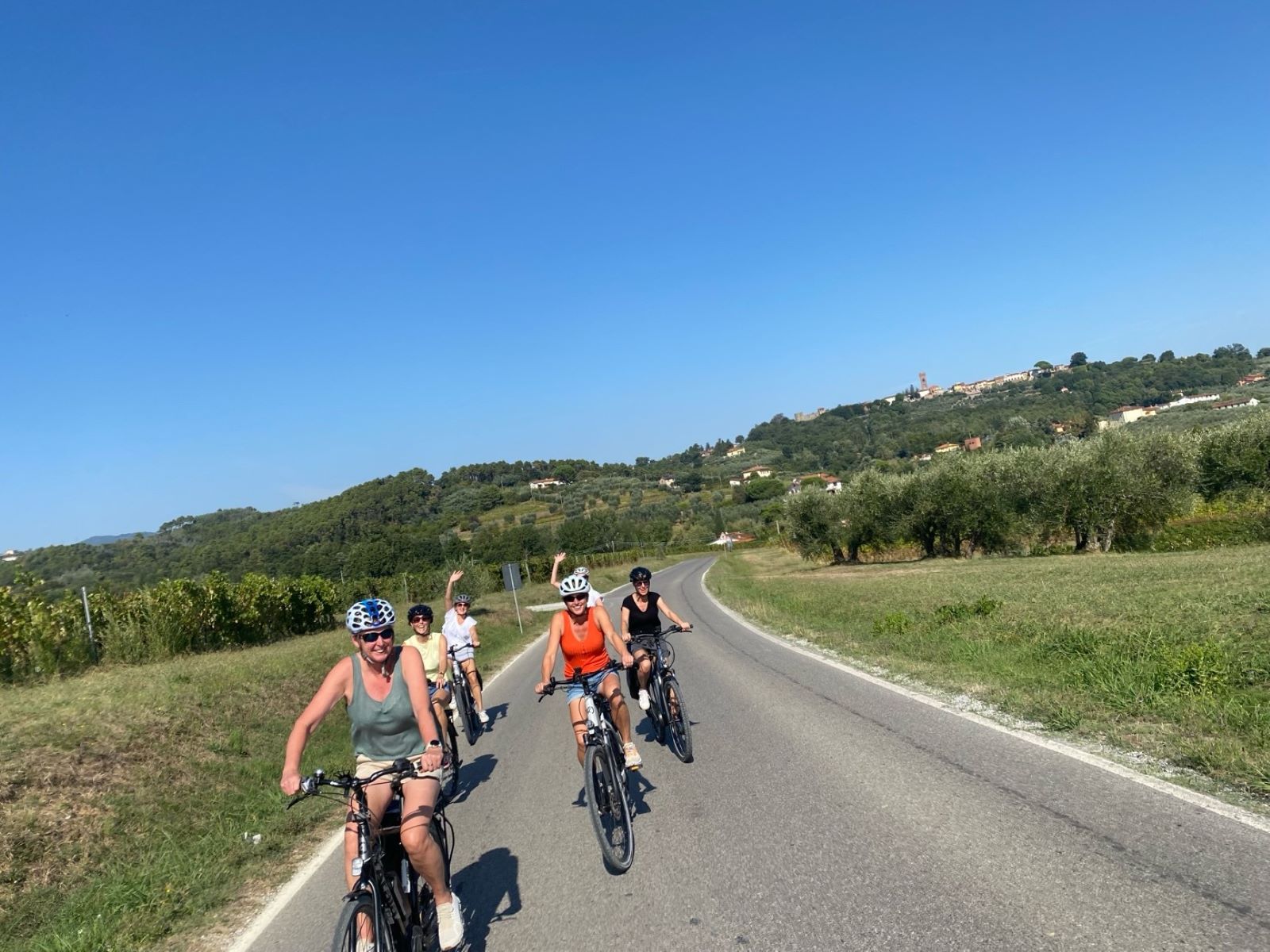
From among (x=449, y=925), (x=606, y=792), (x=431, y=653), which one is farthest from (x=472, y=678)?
(x=449, y=925)

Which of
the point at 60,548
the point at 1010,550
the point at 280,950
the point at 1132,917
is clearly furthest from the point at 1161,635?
the point at 60,548

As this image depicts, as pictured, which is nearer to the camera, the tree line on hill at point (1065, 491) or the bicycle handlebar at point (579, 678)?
the bicycle handlebar at point (579, 678)

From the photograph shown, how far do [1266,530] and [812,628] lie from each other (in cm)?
2624

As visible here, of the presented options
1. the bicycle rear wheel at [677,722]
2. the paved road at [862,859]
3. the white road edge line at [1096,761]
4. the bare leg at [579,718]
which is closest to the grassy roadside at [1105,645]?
the white road edge line at [1096,761]

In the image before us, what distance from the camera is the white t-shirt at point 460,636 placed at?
11000 millimetres

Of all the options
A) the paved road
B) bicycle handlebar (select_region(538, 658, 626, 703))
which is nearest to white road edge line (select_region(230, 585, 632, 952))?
the paved road

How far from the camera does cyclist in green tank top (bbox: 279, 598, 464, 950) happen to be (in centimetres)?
396

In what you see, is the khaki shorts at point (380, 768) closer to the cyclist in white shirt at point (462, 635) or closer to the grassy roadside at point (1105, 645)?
the grassy roadside at point (1105, 645)

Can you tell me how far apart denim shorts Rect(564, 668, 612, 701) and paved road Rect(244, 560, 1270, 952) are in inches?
38.5

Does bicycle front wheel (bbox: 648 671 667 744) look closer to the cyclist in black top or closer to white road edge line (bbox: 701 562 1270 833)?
the cyclist in black top

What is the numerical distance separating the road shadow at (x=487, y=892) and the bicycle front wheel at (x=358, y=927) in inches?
27.1

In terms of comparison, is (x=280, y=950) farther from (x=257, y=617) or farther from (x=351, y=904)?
(x=257, y=617)

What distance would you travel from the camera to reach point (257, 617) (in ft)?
79.2

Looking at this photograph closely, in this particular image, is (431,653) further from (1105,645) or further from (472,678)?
(1105,645)
